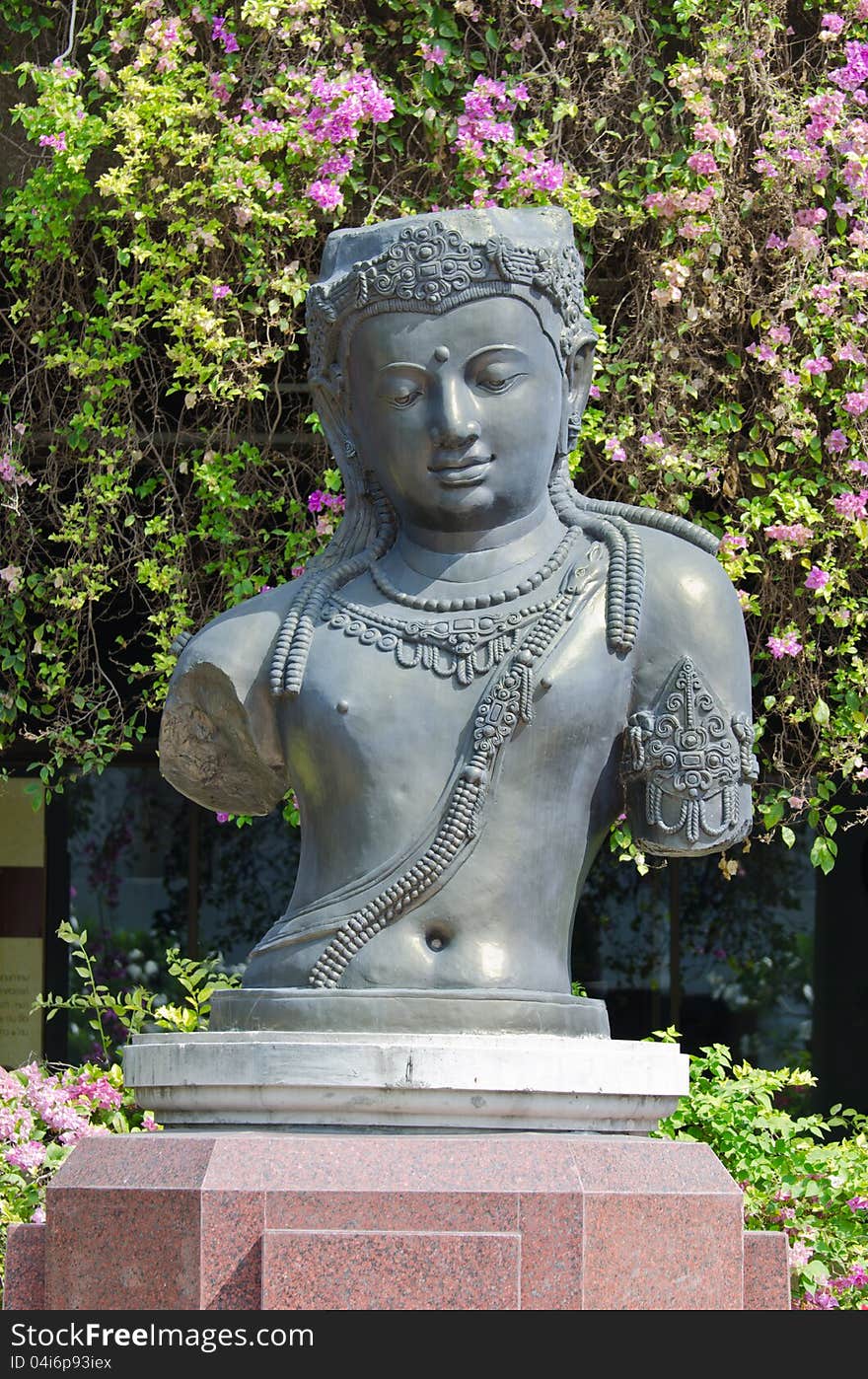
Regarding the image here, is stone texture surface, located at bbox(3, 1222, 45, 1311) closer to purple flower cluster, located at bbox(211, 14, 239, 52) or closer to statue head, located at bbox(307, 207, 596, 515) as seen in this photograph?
statue head, located at bbox(307, 207, 596, 515)

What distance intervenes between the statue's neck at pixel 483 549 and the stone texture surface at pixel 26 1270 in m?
1.51

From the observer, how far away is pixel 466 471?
4254mm

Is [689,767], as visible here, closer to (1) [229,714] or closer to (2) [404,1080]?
(2) [404,1080]

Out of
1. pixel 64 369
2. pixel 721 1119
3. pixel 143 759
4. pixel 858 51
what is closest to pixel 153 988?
pixel 143 759

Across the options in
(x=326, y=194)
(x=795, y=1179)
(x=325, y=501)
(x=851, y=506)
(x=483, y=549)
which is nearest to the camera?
(x=483, y=549)

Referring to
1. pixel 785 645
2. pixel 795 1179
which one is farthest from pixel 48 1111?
pixel 785 645

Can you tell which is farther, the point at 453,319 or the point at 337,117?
the point at 337,117

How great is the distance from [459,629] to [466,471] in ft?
1.06

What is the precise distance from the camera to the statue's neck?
4.32m

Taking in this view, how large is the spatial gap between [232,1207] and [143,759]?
5.54 metres

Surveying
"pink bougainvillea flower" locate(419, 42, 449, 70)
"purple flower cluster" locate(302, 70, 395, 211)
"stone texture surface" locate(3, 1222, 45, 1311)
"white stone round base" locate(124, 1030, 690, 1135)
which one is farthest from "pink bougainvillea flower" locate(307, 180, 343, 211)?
"stone texture surface" locate(3, 1222, 45, 1311)

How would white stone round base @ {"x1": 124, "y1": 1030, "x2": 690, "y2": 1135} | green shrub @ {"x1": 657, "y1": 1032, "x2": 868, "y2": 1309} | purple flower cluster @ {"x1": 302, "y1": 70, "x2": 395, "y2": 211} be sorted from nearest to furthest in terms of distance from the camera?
1. white stone round base @ {"x1": 124, "y1": 1030, "x2": 690, "y2": 1135}
2. green shrub @ {"x1": 657, "y1": 1032, "x2": 868, "y2": 1309}
3. purple flower cluster @ {"x1": 302, "y1": 70, "x2": 395, "y2": 211}

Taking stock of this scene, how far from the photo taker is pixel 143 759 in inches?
358

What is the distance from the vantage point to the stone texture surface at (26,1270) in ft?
12.7
